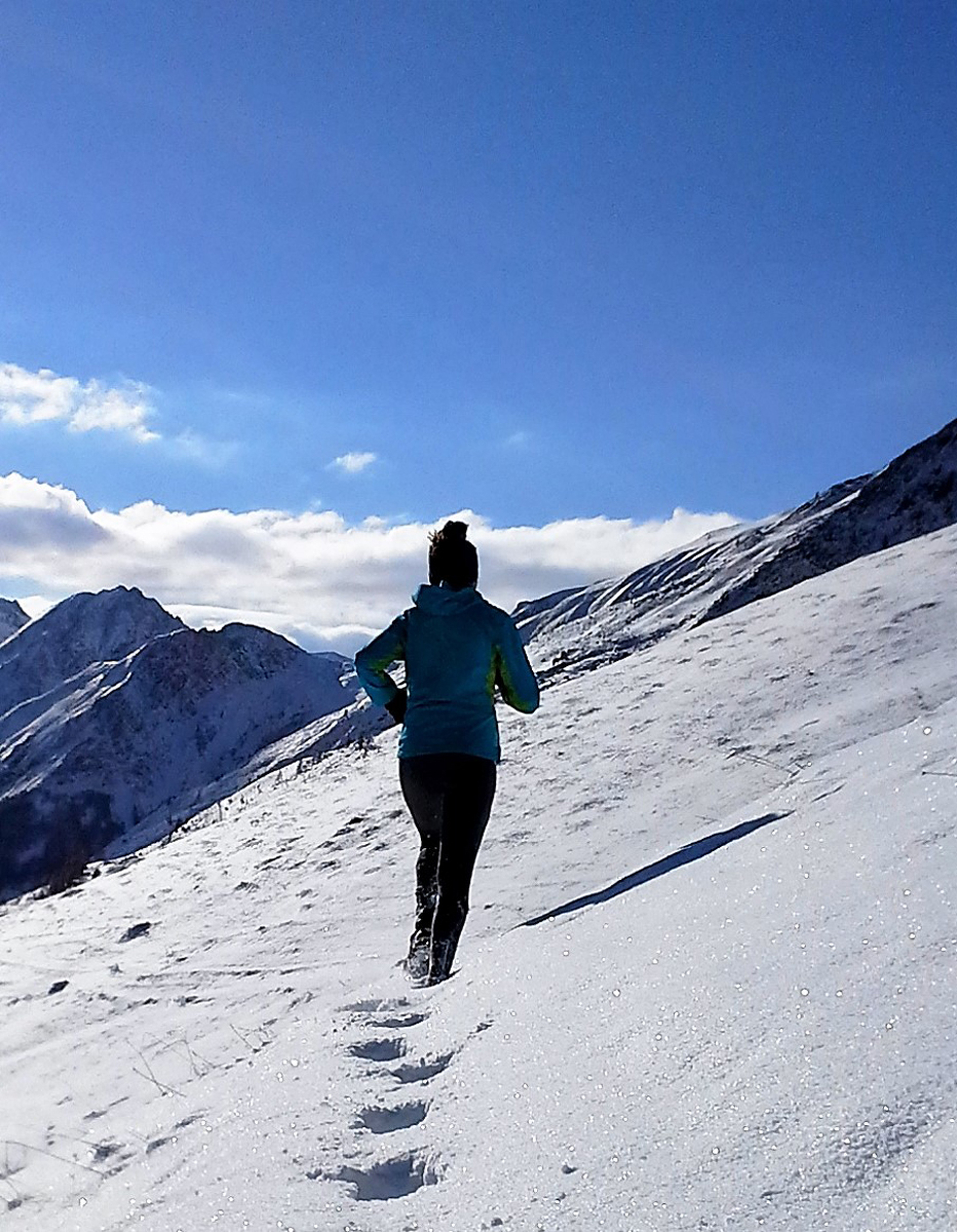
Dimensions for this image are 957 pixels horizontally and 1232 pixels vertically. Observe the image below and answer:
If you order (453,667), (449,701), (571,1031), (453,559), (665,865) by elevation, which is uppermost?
(453,559)

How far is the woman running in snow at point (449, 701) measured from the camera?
5520 millimetres

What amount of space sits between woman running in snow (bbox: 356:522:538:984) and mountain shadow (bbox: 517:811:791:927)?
555 millimetres

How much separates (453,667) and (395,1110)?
2885 mm

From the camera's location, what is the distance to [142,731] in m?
120

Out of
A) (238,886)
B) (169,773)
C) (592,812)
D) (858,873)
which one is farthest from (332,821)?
(169,773)

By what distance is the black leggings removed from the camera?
17.5ft

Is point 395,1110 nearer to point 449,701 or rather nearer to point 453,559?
point 449,701

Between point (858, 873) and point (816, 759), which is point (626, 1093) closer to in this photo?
point (858, 873)

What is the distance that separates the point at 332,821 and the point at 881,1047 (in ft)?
31.2

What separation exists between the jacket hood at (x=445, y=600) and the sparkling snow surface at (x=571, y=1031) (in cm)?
168

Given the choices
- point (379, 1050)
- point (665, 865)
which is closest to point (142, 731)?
point (665, 865)

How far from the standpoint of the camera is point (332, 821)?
11.3 m

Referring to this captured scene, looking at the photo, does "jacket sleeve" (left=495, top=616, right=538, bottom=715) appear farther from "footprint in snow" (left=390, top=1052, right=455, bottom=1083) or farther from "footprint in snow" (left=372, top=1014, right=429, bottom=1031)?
"footprint in snow" (left=390, top=1052, right=455, bottom=1083)

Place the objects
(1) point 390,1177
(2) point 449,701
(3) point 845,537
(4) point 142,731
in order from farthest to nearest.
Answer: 1. (4) point 142,731
2. (3) point 845,537
3. (2) point 449,701
4. (1) point 390,1177
